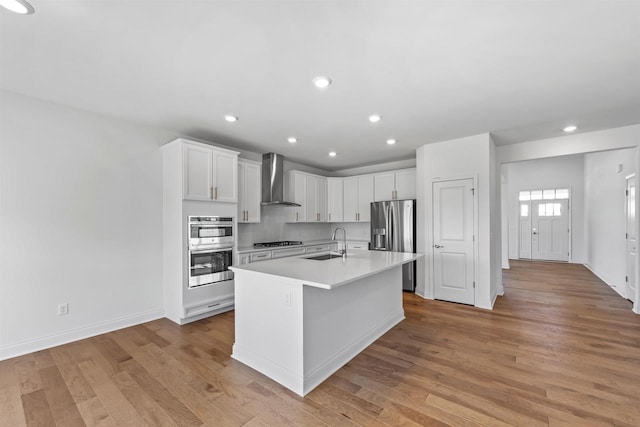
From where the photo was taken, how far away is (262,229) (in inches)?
206

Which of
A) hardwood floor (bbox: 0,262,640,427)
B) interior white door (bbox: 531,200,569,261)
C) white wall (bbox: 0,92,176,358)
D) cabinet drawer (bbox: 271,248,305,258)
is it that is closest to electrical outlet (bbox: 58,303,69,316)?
white wall (bbox: 0,92,176,358)

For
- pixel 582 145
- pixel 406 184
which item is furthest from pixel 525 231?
pixel 406 184

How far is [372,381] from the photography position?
2213 millimetres

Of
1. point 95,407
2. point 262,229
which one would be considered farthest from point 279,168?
point 95,407

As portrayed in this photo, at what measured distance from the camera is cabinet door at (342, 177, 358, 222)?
19.9ft

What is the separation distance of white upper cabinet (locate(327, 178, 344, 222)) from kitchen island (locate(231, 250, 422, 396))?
→ 11.2 ft

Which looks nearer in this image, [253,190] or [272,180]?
[253,190]

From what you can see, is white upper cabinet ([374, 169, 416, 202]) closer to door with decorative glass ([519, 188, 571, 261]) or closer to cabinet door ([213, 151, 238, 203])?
cabinet door ([213, 151, 238, 203])

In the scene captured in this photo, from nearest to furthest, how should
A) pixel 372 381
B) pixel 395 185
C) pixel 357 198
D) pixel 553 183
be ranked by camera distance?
pixel 372 381 → pixel 395 185 → pixel 357 198 → pixel 553 183

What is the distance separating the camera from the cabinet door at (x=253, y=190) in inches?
180

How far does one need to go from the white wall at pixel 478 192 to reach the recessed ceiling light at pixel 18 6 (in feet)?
15.0

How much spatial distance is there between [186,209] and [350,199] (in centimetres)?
360

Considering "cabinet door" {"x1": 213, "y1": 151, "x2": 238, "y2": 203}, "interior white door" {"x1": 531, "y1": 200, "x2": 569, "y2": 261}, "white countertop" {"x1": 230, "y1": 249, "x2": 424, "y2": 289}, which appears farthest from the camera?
"interior white door" {"x1": 531, "y1": 200, "x2": 569, "y2": 261}

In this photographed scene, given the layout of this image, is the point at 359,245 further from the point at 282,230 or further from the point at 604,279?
the point at 604,279
